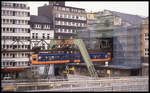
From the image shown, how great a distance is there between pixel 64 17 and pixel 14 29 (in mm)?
17335

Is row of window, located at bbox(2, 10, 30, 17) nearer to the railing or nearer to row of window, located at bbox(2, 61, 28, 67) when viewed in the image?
row of window, located at bbox(2, 61, 28, 67)

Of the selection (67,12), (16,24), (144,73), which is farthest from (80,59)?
(67,12)

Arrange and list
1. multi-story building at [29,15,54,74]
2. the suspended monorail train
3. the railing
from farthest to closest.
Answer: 1. multi-story building at [29,15,54,74]
2. the suspended monorail train
3. the railing

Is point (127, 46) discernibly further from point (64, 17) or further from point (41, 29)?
point (64, 17)

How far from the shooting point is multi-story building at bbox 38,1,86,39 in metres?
71.2

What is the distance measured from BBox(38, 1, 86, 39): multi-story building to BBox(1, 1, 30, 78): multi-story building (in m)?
11.3

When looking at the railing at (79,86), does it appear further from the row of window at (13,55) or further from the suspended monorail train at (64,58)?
the row of window at (13,55)

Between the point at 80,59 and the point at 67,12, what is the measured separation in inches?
1034

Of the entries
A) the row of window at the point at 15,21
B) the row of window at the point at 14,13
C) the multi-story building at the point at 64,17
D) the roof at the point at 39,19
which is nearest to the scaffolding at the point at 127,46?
the multi-story building at the point at 64,17

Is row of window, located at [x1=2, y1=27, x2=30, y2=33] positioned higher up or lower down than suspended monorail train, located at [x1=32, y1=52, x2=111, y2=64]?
higher up

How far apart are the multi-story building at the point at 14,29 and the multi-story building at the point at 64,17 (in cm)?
1125

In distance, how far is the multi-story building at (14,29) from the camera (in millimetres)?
57812

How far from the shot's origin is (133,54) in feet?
154

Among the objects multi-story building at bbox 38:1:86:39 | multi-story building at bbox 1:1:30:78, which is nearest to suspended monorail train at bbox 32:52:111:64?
multi-story building at bbox 1:1:30:78
